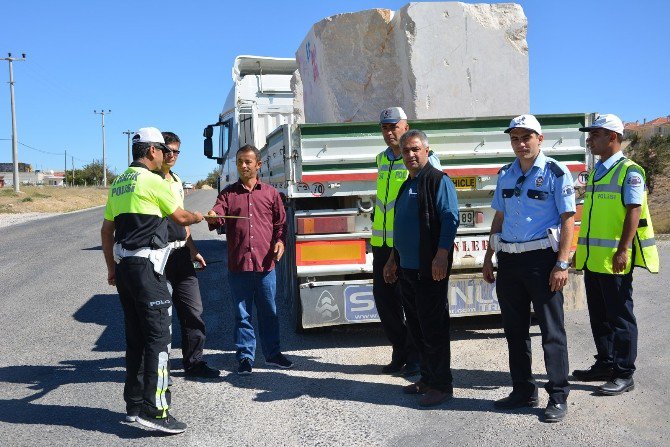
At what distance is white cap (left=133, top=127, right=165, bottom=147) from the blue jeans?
143 cm

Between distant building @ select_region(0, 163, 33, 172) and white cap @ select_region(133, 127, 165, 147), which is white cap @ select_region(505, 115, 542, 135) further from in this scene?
distant building @ select_region(0, 163, 33, 172)

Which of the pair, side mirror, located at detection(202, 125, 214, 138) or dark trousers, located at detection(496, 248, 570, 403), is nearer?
dark trousers, located at detection(496, 248, 570, 403)

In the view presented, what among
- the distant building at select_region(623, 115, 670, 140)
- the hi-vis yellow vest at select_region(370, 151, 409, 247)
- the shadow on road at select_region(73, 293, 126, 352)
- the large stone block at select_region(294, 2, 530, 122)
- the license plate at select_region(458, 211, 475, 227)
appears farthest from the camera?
the distant building at select_region(623, 115, 670, 140)

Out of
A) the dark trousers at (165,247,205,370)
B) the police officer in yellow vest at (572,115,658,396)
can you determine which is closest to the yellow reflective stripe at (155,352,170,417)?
the dark trousers at (165,247,205,370)

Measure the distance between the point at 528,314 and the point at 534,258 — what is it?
1.37ft

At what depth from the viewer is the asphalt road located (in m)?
3.94

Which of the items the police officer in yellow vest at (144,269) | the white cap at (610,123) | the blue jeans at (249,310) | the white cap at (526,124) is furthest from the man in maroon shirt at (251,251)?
the white cap at (610,123)

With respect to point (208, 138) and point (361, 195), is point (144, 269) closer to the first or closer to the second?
point (361, 195)

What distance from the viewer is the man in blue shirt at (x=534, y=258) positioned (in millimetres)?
4156

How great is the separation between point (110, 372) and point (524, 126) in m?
A: 3.66

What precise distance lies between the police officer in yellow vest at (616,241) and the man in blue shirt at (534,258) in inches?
21.4

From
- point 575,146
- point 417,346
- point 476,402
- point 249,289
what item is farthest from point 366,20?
point 476,402

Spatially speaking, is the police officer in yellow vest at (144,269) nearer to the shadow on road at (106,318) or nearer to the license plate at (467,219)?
the shadow on road at (106,318)

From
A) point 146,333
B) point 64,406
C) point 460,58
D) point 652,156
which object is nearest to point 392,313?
point 146,333
